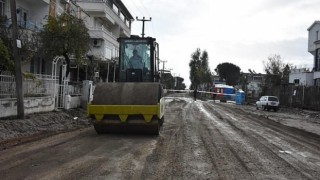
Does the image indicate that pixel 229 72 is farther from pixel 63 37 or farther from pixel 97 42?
pixel 63 37

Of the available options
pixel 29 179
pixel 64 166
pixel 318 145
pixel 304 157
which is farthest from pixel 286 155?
pixel 29 179

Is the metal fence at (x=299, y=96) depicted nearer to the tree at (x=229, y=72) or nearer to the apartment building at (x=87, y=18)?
the apartment building at (x=87, y=18)

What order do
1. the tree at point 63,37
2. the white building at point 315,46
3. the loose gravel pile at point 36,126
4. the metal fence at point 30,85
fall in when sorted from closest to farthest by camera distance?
the loose gravel pile at point 36,126, the metal fence at point 30,85, the tree at point 63,37, the white building at point 315,46

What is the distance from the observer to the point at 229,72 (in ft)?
489

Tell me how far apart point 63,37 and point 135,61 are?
941cm

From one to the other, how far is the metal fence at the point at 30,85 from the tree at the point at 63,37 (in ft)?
13.0

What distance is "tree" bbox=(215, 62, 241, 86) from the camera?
146m

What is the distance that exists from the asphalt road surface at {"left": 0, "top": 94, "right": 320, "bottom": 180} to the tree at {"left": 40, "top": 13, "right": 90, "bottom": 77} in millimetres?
11626

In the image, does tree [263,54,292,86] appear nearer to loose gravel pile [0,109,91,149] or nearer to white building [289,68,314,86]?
white building [289,68,314,86]

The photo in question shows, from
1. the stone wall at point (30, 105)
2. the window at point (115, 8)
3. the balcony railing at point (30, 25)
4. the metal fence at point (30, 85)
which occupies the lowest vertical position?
the stone wall at point (30, 105)

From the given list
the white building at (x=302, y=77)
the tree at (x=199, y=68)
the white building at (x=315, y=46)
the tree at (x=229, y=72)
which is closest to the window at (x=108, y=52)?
the white building at (x=302, y=77)

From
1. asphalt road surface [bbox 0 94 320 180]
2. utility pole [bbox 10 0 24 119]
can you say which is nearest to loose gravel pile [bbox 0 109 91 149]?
utility pole [bbox 10 0 24 119]

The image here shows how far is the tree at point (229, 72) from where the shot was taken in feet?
478

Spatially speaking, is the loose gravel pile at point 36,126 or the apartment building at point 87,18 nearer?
the loose gravel pile at point 36,126
